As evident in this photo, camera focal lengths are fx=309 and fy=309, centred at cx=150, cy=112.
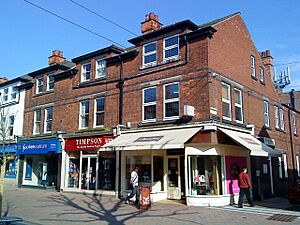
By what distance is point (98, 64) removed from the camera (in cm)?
2080

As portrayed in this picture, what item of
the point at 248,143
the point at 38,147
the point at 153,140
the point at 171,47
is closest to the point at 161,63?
the point at 171,47

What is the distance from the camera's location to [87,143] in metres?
19.4

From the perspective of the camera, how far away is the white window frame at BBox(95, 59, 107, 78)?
66.8ft

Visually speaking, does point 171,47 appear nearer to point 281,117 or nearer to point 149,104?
point 149,104

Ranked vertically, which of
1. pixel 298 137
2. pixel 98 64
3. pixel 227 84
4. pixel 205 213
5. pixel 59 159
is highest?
pixel 98 64

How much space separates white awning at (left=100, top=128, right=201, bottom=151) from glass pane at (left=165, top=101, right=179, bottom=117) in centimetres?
94

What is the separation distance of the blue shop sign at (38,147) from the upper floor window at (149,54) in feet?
28.3

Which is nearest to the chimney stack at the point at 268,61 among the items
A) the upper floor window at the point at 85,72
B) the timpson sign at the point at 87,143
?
the upper floor window at the point at 85,72

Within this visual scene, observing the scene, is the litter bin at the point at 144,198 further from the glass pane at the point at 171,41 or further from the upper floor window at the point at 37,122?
the upper floor window at the point at 37,122

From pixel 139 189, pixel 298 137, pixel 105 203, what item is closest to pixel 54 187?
Result: pixel 105 203

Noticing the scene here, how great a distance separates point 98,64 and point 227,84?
8815mm

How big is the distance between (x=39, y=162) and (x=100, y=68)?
9.40 m

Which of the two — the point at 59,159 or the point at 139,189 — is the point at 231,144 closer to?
the point at 139,189

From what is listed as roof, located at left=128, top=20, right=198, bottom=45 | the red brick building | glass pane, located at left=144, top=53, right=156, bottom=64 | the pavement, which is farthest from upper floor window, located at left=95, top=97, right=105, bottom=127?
the pavement
